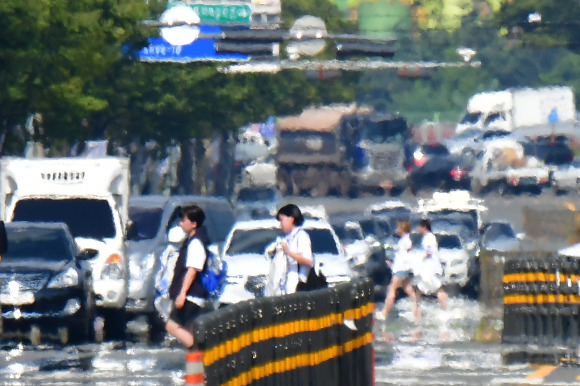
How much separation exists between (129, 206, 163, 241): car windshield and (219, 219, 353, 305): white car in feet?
4.74

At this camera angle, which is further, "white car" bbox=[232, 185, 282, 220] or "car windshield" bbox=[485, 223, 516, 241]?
"white car" bbox=[232, 185, 282, 220]

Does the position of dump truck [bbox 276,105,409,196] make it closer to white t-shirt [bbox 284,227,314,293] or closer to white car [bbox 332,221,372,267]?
white car [bbox 332,221,372,267]

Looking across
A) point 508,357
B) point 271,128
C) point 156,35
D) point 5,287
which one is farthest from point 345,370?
point 271,128

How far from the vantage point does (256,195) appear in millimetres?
58719

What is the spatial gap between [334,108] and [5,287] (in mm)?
54228

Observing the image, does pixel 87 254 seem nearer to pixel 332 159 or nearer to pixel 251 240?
pixel 251 240

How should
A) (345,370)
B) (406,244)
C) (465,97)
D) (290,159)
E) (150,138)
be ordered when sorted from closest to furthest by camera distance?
(345,370) < (406,244) < (150,138) < (290,159) < (465,97)

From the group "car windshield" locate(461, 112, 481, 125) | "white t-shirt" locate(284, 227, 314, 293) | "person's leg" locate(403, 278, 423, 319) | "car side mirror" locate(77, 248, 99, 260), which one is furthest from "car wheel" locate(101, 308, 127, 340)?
"car windshield" locate(461, 112, 481, 125)

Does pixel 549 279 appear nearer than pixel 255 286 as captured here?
Yes

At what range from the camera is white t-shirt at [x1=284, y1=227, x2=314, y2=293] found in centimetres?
1747

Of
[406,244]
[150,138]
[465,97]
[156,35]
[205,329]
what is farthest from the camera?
[465,97]

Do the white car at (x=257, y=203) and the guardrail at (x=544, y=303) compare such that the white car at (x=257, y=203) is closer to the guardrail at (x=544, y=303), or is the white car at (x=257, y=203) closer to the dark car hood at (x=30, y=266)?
the dark car hood at (x=30, y=266)

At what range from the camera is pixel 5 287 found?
74.6 feet

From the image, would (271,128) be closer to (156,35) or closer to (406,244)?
(156,35)
